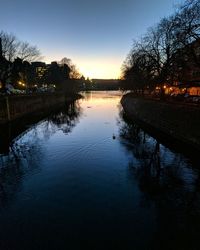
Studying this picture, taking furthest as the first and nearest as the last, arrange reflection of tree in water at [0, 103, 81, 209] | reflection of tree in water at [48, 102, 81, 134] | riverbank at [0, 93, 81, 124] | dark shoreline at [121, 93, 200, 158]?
riverbank at [0, 93, 81, 124] < reflection of tree in water at [48, 102, 81, 134] < dark shoreline at [121, 93, 200, 158] < reflection of tree in water at [0, 103, 81, 209]

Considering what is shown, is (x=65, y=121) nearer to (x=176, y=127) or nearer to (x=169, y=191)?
(x=176, y=127)

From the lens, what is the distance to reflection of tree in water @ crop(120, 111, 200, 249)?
9.21m

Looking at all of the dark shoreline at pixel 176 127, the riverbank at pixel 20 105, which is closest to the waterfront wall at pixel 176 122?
the dark shoreline at pixel 176 127

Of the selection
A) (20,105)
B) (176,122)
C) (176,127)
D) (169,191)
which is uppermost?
(20,105)

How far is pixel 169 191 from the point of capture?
43.3 feet

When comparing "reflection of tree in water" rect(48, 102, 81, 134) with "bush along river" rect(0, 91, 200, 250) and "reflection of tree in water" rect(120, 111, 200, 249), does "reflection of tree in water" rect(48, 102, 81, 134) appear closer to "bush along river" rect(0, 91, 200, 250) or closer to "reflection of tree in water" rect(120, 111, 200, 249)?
"bush along river" rect(0, 91, 200, 250)

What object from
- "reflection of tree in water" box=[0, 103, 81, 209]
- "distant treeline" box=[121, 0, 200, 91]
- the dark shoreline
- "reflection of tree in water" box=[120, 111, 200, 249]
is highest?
"distant treeline" box=[121, 0, 200, 91]

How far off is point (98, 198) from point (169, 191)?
14.5ft

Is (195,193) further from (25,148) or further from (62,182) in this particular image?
(25,148)

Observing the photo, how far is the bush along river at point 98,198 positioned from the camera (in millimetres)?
9055

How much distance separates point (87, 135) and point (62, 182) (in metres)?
13.4

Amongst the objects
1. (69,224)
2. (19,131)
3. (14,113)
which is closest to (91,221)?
(69,224)

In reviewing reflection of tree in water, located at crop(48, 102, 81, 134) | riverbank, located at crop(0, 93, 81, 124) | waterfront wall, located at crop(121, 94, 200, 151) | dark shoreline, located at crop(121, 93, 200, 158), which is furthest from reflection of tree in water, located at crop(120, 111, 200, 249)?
riverbank, located at crop(0, 93, 81, 124)

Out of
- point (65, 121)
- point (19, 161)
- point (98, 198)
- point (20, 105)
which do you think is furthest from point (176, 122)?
point (20, 105)
